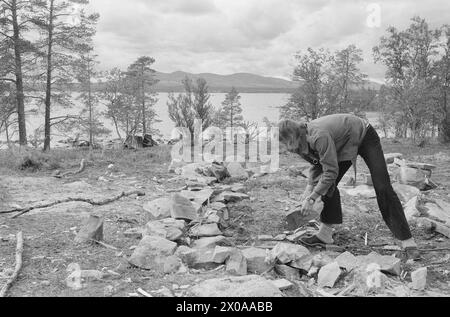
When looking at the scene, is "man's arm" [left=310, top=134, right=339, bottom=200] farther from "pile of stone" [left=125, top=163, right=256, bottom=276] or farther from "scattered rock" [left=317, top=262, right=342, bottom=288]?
"pile of stone" [left=125, top=163, right=256, bottom=276]

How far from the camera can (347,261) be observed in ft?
12.6

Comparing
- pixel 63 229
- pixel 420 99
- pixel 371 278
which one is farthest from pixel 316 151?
pixel 420 99

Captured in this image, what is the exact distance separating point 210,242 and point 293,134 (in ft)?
4.21

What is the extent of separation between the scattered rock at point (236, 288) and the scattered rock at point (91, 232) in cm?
152

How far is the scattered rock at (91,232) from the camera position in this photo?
4419mm

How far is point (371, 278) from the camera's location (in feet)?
11.3

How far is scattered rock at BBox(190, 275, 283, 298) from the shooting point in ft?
10.2

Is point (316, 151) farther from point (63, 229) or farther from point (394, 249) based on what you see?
point (63, 229)

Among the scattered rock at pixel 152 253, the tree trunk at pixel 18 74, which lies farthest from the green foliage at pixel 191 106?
the scattered rock at pixel 152 253

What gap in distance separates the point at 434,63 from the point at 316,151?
1696 cm

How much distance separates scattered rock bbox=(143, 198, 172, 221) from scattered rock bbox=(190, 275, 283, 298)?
7.28 ft

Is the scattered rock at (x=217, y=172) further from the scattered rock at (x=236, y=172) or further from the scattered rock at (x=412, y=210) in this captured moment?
the scattered rock at (x=412, y=210)

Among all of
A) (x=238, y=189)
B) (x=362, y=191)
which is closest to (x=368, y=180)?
(x=362, y=191)
